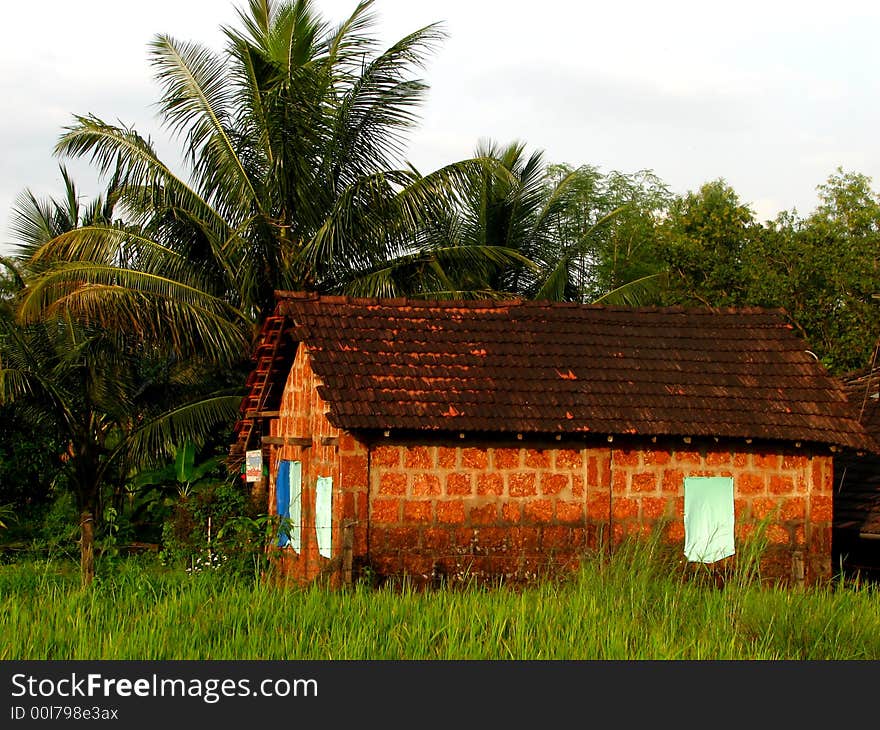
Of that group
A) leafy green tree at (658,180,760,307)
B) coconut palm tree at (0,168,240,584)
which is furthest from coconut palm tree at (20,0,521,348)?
leafy green tree at (658,180,760,307)

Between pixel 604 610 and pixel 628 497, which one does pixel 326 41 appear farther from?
pixel 604 610

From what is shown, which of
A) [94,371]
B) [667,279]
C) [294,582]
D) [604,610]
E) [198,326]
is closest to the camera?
[604,610]

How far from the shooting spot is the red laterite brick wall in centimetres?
1391

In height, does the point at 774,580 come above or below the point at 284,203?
below

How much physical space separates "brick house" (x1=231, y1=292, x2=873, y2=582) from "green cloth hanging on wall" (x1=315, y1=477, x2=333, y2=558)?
38mm

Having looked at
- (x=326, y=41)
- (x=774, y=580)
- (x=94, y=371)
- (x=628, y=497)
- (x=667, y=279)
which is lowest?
(x=774, y=580)

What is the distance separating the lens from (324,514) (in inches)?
588

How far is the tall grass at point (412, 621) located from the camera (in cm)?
801

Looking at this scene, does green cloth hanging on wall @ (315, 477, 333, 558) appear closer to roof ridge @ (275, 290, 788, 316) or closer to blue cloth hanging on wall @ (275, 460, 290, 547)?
blue cloth hanging on wall @ (275, 460, 290, 547)

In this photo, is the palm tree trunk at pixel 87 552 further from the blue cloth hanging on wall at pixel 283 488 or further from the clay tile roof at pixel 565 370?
the blue cloth hanging on wall at pixel 283 488

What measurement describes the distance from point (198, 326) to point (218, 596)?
35.3 ft

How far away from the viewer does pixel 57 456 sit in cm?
2294

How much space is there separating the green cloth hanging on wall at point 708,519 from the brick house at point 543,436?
17 millimetres
